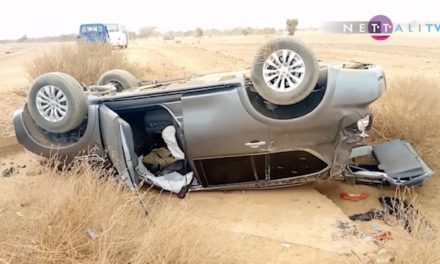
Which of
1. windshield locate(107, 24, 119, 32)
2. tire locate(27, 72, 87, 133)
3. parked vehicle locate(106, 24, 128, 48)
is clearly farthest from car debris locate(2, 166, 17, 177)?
windshield locate(107, 24, 119, 32)

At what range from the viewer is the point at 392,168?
5.69 meters

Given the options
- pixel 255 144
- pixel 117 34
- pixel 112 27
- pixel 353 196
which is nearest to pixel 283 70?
pixel 255 144

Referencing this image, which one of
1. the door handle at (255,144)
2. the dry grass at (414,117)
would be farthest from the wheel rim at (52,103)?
the dry grass at (414,117)

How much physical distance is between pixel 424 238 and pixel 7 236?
10.3ft

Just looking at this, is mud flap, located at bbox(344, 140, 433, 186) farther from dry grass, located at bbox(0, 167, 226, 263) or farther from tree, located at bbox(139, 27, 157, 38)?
tree, located at bbox(139, 27, 157, 38)

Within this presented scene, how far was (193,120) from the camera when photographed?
4.98 meters

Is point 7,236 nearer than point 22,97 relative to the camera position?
Yes

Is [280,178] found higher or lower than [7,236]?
lower

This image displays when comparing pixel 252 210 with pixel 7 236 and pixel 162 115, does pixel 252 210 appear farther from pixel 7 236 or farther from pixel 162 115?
pixel 7 236

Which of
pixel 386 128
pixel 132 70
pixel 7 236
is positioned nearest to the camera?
pixel 7 236

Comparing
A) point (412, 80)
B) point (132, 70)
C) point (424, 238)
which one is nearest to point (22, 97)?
point (132, 70)

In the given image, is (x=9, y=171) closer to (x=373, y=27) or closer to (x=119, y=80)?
(x=119, y=80)

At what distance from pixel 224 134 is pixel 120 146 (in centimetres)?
113

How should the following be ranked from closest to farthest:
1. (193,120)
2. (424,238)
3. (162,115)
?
(424,238) → (193,120) → (162,115)
